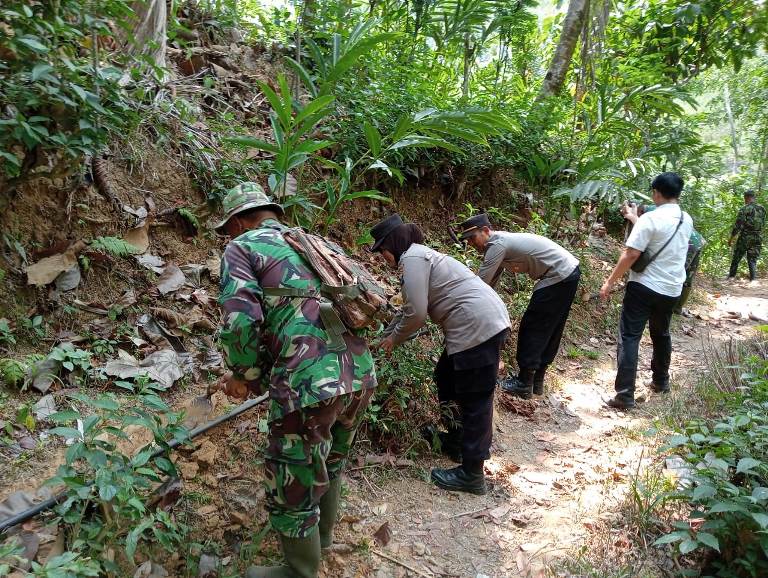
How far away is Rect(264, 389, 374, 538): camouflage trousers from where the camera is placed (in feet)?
7.31

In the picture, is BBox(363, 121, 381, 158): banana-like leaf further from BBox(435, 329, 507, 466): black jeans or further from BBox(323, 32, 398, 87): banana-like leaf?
BBox(435, 329, 507, 466): black jeans

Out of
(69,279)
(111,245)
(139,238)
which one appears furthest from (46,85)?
(139,238)

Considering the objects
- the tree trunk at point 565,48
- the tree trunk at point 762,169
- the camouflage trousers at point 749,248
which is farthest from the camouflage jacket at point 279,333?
the tree trunk at point 762,169

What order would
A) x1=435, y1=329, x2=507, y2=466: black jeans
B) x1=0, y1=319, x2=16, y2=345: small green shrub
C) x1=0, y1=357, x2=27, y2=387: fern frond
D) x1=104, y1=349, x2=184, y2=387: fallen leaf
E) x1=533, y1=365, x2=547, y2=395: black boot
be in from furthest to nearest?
1. x1=533, y1=365, x2=547, y2=395: black boot
2. x1=435, y1=329, x2=507, y2=466: black jeans
3. x1=104, y1=349, x2=184, y2=387: fallen leaf
4. x1=0, y1=319, x2=16, y2=345: small green shrub
5. x1=0, y1=357, x2=27, y2=387: fern frond

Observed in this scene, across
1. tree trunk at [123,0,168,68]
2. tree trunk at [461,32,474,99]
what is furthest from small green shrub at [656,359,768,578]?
tree trunk at [461,32,474,99]

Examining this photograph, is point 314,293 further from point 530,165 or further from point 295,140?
point 530,165

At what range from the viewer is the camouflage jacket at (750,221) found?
11.7 meters

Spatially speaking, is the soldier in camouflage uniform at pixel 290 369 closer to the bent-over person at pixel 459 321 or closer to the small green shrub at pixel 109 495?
the small green shrub at pixel 109 495

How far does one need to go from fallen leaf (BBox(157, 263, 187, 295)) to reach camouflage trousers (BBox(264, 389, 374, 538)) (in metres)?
2.13

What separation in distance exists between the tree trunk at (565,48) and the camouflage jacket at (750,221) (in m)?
6.72

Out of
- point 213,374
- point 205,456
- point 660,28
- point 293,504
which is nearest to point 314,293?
point 293,504

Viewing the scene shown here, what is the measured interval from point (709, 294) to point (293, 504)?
428 inches

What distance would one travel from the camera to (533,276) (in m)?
4.79

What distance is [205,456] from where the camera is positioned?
119 inches
